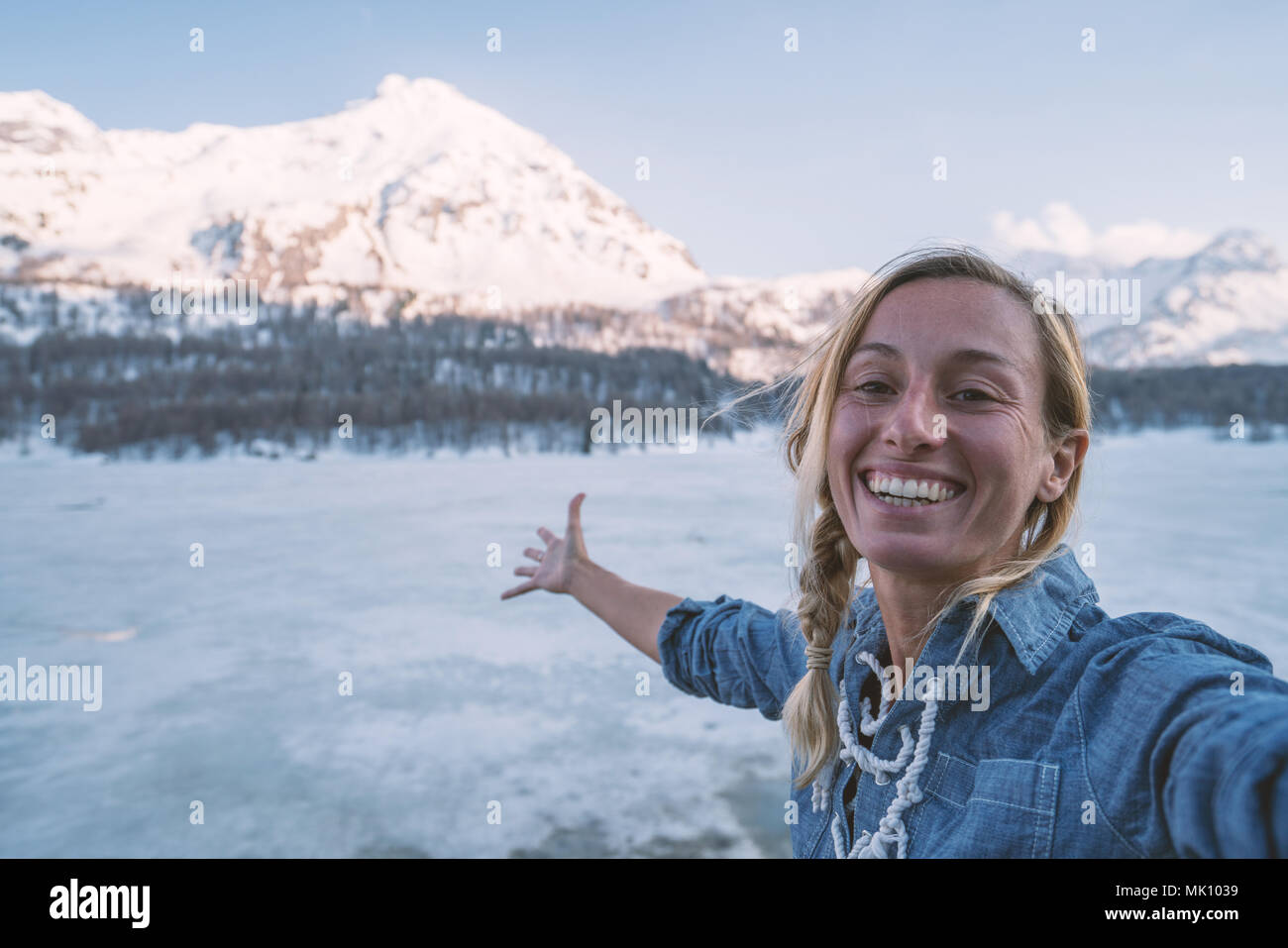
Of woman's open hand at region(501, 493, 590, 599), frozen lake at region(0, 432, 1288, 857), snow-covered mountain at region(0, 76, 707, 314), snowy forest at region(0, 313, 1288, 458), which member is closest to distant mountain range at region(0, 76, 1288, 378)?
snow-covered mountain at region(0, 76, 707, 314)

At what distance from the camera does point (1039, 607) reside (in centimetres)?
91

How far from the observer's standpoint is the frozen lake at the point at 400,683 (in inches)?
116

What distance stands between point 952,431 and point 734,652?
2.57ft

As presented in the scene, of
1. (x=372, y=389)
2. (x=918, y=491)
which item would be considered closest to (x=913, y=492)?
(x=918, y=491)

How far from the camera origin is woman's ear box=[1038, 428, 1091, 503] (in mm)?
1073

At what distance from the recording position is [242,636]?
5430mm

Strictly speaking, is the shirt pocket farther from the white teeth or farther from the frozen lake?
the frozen lake

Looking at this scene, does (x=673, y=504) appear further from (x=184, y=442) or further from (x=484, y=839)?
(x=184, y=442)

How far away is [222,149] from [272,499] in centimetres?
22445

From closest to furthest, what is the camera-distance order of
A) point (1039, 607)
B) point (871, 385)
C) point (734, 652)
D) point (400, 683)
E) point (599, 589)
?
point (1039, 607), point (871, 385), point (734, 652), point (599, 589), point (400, 683)

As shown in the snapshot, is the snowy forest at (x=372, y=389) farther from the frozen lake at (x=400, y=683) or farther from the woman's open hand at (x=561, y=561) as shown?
the woman's open hand at (x=561, y=561)

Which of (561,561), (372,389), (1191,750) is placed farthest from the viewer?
(372,389)

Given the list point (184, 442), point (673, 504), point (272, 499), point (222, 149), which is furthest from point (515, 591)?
point (222, 149)

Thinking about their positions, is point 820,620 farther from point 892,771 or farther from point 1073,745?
point 1073,745
